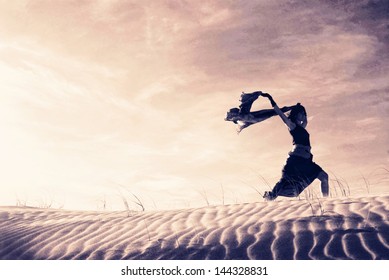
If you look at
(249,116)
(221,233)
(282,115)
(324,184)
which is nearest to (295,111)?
(282,115)

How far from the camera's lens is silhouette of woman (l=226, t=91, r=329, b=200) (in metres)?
7.84

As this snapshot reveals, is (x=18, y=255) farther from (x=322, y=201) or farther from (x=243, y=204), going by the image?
(x=322, y=201)

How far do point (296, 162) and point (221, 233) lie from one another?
2.30 metres

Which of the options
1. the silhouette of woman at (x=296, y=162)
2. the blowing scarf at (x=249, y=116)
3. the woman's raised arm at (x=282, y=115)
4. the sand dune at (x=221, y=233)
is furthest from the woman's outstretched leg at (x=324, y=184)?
the blowing scarf at (x=249, y=116)

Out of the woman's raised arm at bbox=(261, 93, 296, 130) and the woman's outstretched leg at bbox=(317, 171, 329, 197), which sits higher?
the woman's raised arm at bbox=(261, 93, 296, 130)

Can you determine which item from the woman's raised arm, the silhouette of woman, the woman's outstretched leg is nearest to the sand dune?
the silhouette of woman

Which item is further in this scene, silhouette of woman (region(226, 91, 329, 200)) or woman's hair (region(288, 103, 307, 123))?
woman's hair (region(288, 103, 307, 123))

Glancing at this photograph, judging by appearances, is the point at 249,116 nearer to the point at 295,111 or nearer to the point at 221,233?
the point at 295,111

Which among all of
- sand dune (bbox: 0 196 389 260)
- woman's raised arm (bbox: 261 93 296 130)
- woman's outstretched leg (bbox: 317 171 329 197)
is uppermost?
woman's raised arm (bbox: 261 93 296 130)

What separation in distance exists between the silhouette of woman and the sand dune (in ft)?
1.51

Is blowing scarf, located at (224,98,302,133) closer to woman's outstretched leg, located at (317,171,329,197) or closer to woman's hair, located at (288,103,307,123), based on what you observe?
A: woman's hair, located at (288,103,307,123)

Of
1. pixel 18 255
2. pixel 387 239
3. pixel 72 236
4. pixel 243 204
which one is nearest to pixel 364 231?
pixel 387 239

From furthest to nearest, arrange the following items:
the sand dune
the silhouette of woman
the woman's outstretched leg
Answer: the woman's outstretched leg, the silhouette of woman, the sand dune
